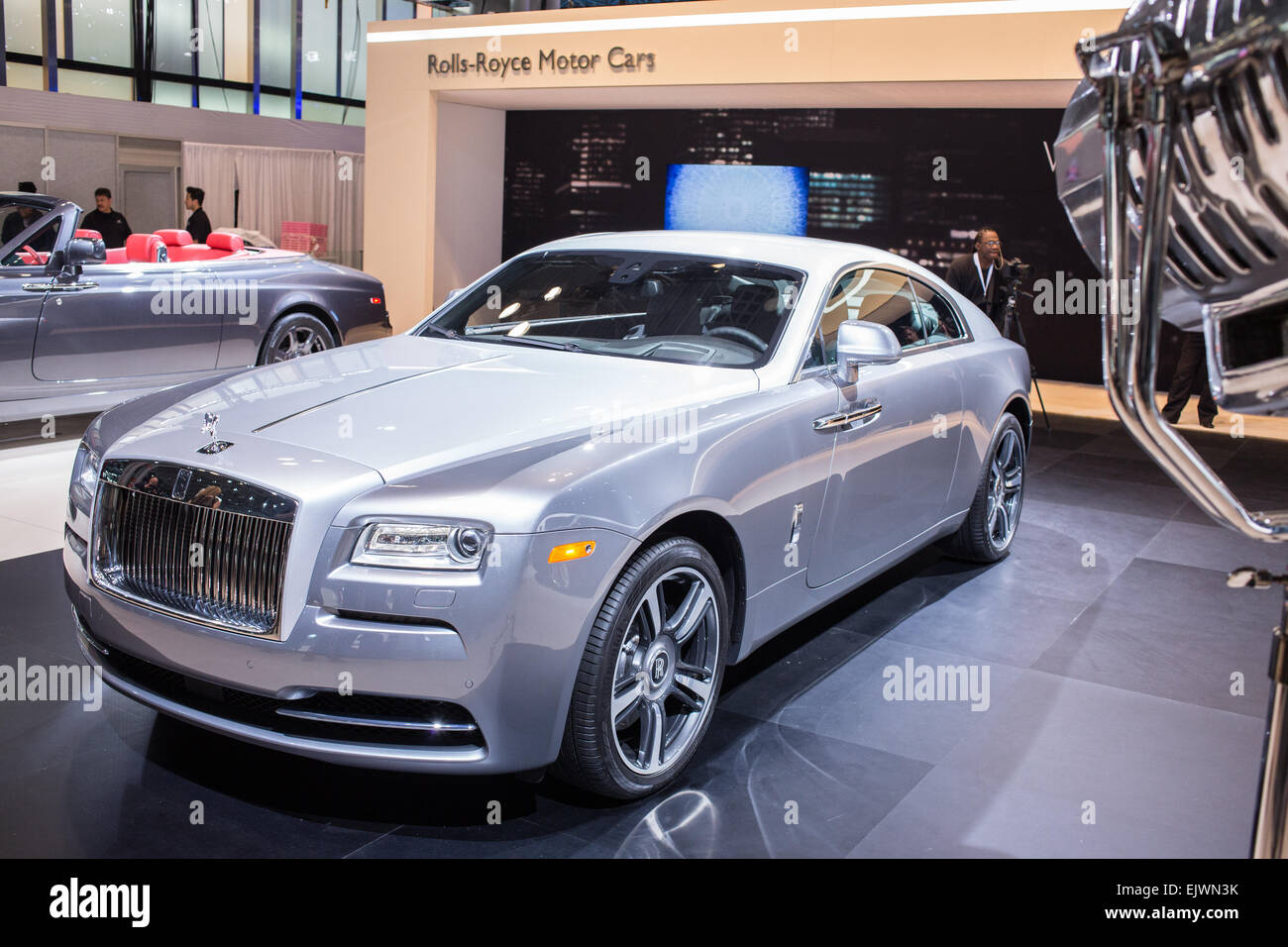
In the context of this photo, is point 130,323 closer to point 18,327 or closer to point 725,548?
point 18,327

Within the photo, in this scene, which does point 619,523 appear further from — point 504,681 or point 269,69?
point 269,69

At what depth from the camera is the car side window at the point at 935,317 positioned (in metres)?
4.79

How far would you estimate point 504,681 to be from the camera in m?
2.65

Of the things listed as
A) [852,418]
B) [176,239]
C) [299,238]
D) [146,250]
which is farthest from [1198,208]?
[299,238]

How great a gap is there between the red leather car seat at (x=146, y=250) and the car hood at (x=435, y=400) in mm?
4248

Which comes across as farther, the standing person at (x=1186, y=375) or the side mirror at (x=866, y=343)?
the standing person at (x=1186, y=375)

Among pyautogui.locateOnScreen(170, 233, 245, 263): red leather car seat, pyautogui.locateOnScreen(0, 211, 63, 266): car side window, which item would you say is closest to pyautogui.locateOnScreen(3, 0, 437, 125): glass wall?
pyautogui.locateOnScreen(170, 233, 245, 263): red leather car seat

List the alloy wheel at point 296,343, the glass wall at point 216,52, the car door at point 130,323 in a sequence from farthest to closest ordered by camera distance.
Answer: the glass wall at point 216,52 → the alloy wheel at point 296,343 → the car door at point 130,323

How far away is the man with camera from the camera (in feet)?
29.8

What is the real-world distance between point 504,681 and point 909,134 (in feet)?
39.5

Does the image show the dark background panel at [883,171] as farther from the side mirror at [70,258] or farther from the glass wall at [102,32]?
the side mirror at [70,258]

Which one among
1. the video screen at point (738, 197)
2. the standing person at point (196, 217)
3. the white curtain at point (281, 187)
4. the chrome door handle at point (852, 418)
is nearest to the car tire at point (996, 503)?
the chrome door handle at point (852, 418)

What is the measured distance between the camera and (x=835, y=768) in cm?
336

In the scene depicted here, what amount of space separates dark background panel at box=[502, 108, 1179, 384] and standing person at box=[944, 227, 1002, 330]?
3.60 meters
